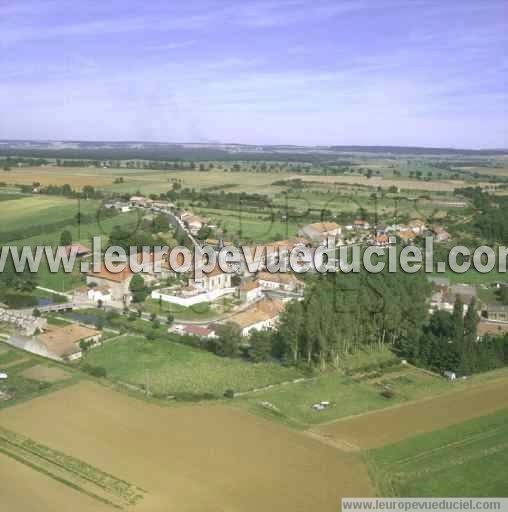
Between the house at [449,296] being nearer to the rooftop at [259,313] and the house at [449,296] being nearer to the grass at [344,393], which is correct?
the rooftop at [259,313]

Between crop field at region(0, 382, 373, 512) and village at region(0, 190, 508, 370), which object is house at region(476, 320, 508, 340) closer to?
village at region(0, 190, 508, 370)

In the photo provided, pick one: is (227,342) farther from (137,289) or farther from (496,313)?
(496,313)

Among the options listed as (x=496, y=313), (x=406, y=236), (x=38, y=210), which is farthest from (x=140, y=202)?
(x=496, y=313)

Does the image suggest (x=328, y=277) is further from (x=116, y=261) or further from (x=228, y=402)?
(x=116, y=261)

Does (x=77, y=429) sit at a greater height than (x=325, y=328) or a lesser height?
lesser

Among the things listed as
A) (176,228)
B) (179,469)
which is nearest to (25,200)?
(176,228)

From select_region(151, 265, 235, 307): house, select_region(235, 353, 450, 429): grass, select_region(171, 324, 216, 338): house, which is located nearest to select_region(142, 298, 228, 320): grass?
select_region(151, 265, 235, 307): house
